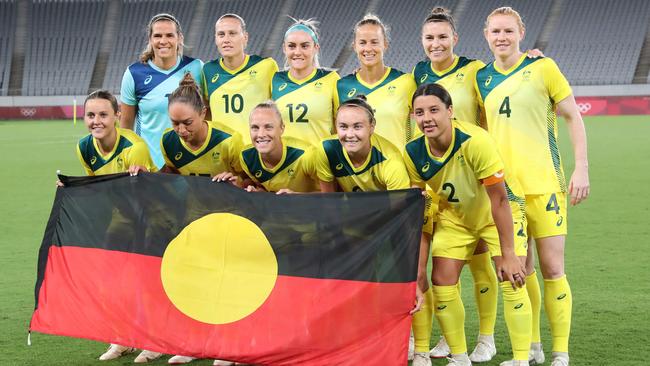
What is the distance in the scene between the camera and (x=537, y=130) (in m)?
4.27

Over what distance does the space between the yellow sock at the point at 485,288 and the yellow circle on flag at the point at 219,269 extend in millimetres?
1063

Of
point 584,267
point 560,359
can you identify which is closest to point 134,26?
point 584,267

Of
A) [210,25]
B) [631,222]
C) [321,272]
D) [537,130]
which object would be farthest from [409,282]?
[210,25]

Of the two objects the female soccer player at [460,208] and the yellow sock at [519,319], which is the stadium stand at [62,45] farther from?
the yellow sock at [519,319]

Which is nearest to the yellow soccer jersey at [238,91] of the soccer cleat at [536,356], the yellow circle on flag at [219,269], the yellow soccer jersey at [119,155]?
the yellow soccer jersey at [119,155]

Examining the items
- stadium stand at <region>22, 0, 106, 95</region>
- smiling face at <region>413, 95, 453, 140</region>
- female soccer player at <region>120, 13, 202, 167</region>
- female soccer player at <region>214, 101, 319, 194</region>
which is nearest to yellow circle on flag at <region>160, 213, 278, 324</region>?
female soccer player at <region>214, 101, 319, 194</region>

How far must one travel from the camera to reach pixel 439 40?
14.9ft

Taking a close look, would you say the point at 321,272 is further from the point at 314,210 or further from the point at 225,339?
the point at 225,339

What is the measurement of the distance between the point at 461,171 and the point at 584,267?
298cm

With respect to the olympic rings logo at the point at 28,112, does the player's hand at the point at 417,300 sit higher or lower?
higher

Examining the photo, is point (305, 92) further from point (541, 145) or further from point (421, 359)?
point (421, 359)

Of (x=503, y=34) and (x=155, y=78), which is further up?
(x=503, y=34)

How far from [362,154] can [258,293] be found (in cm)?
81

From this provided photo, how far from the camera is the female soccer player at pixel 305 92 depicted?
16.0ft
